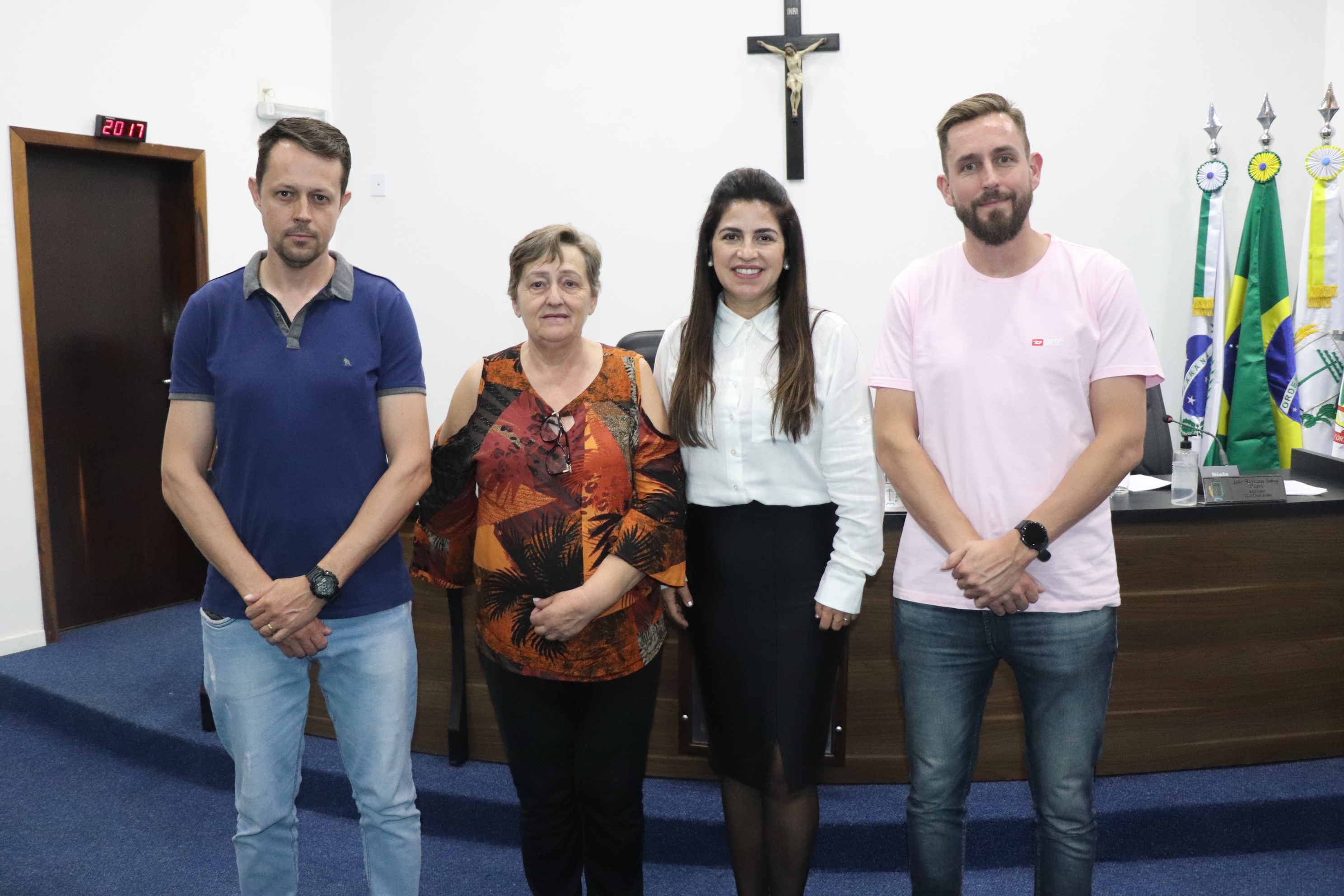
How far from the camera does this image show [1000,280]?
155 cm

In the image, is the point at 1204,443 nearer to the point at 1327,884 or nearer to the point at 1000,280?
the point at 1327,884

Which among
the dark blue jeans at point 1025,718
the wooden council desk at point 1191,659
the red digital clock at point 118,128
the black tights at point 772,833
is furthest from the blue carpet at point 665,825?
the red digital clock at point 118,128

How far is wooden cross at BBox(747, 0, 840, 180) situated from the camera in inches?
166

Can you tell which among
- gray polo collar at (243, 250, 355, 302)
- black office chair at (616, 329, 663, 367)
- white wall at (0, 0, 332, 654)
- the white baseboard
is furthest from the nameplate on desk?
the white baseboard

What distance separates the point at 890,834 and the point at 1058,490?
1.16 m

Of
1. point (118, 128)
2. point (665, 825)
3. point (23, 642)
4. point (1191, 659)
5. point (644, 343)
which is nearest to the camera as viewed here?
point (665, 825)

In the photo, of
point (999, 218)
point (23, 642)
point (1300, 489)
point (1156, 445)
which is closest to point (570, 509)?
point (999, 218)

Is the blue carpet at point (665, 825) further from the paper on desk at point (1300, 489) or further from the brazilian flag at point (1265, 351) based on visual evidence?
the brazilian flag at point (1265, 351)

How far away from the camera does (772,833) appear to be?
1.65 m

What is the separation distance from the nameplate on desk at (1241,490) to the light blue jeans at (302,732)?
6.27 ft

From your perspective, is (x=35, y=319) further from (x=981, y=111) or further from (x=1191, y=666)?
(x=1191, y=666)

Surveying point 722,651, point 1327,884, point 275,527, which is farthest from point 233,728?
point 1327,884

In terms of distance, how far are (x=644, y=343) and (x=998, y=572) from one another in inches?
77.2

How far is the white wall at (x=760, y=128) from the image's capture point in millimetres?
4184
